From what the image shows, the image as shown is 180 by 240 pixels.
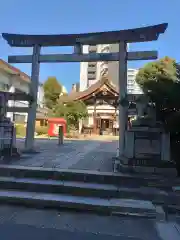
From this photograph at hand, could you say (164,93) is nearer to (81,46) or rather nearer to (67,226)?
(67,226)

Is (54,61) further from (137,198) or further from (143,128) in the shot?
(137,198)

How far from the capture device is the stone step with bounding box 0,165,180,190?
17.3ft

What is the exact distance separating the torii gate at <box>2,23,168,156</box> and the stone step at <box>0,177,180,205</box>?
10.2 ft

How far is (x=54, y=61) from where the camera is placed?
30.3ft

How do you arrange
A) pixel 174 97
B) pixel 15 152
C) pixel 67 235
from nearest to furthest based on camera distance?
pixel 67 235 < pixel 174 97 < pixel 15 152

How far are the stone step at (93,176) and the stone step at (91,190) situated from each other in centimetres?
16

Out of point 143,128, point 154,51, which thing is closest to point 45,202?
point 143,128

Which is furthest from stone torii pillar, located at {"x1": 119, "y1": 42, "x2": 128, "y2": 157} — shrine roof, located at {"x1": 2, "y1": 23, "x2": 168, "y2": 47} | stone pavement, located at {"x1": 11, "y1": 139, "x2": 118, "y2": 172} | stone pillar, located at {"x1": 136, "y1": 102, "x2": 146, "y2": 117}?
stone pillar, located at {"x1": 136, "y1": 102, "x2": 146, "y2": 117}

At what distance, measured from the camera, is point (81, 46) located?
9094 mm

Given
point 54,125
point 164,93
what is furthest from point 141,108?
point 54,125

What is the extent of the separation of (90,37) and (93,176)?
536cm

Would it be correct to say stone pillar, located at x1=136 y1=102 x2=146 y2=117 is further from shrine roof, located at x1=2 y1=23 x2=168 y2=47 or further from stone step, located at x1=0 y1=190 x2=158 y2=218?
shrine roof, located at x1=2 y1=23 x2=168 y2=47

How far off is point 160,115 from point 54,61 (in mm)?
4701

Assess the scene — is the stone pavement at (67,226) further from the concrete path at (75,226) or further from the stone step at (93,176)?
the stone step at (93,176)
